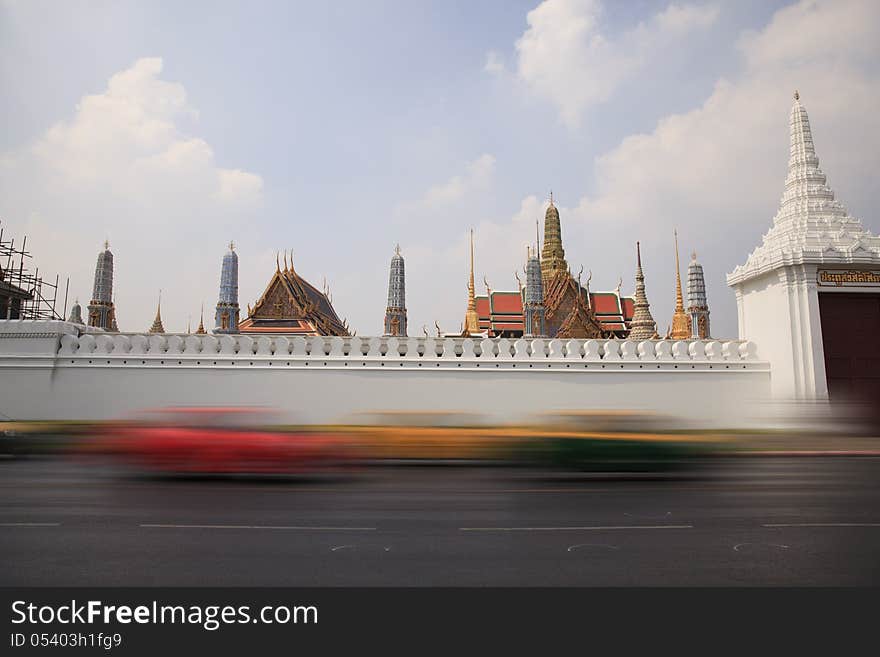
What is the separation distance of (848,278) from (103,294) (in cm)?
2415

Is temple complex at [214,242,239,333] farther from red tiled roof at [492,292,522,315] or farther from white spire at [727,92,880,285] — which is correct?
red tiled roof at [492,292,522,315]

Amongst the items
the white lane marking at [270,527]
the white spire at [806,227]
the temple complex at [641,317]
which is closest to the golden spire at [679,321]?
the temple complex at [641,317]

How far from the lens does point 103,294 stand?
69.4 ft

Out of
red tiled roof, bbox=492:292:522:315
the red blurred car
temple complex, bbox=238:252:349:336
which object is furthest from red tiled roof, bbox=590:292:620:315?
the red blurred car

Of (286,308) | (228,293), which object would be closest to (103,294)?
(228,293)

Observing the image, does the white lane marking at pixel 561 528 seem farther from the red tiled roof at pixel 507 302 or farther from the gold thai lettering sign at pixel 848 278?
the red tiled roof at pixel 507 302

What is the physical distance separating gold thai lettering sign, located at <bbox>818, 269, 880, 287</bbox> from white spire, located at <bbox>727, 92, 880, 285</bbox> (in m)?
0.30

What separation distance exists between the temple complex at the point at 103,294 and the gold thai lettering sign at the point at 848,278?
2309 centimetres

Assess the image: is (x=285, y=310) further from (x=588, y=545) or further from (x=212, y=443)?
(x=588, y=545)

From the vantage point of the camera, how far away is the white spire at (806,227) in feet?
48.4

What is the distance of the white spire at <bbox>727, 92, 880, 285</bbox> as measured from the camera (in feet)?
48.4
